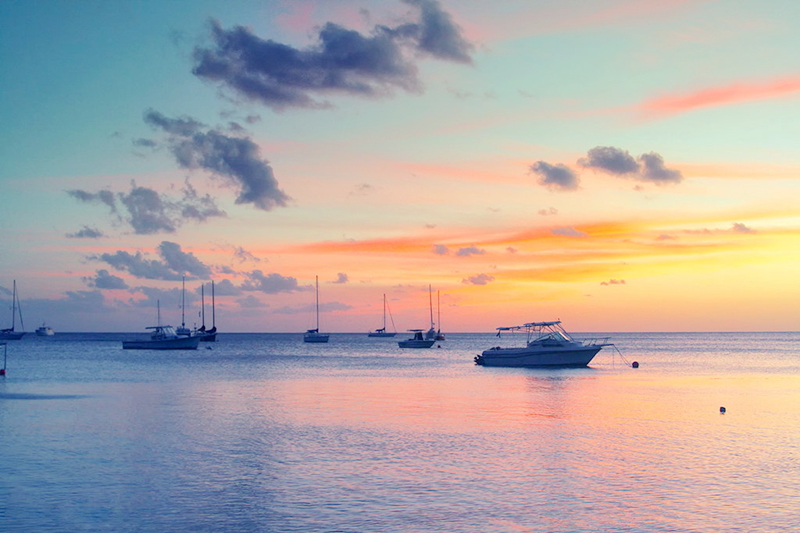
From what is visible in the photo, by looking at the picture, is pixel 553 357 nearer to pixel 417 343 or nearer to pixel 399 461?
pixel 399 461

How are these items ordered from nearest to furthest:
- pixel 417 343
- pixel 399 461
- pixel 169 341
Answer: pixel 399 461 < pixel 169 341 < pixel 417 343

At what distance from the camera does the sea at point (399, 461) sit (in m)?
21.0

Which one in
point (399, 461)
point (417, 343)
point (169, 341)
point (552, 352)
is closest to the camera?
point (399, 461)

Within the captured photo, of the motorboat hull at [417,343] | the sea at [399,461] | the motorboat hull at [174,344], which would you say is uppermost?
the motorboat hull at [174,344]

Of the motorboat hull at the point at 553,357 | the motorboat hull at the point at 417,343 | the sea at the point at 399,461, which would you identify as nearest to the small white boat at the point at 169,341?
the motorboat hull at the point at 417,343

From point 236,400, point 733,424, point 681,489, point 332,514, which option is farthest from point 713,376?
point 332,514

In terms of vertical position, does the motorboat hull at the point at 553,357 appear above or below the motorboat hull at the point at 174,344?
below

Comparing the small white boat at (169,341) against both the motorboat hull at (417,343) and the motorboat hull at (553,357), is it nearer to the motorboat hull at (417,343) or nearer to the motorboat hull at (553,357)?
the motorboat hull at (417,343)

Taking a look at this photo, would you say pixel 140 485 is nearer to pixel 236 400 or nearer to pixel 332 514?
pixel 332 514

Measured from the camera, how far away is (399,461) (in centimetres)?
2858

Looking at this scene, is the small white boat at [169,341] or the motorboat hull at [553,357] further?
the small white boat at [169,341]

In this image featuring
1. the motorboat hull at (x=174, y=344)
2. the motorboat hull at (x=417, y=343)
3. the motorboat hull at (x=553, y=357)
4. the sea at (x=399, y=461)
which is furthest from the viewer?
the motorboat hull at (x=417, y=343)

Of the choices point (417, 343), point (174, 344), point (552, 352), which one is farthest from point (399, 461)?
point (417, 343)

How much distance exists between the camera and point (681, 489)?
24.2 m
